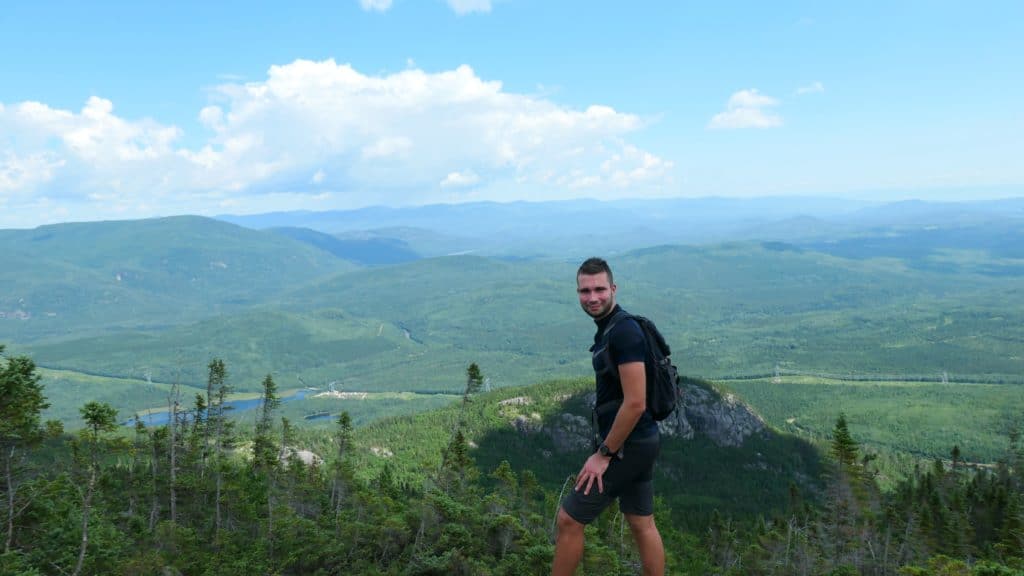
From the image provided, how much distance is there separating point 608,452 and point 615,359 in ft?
4.63

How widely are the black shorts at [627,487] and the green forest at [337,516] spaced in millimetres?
6738

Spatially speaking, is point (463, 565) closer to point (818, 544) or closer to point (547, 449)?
point (818, 544)

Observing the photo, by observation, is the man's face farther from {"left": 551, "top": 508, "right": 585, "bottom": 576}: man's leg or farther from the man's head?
{"left": 551, "top": 508, "right": 585, "bottom": 576}: man's leg

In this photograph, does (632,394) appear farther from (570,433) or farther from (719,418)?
(719,418)

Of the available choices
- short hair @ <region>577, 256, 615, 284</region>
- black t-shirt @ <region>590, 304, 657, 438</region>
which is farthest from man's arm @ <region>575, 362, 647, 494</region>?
short hair @ <region>577, 256, 615, 284</region>

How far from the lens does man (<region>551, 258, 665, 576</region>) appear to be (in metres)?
7.54

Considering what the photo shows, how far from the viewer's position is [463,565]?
A: 15086 millimetres

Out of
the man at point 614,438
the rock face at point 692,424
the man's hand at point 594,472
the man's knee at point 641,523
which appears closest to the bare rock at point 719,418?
the rock face at point 692,424

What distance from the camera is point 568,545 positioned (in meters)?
8.63

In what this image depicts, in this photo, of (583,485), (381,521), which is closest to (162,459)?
(381,521)

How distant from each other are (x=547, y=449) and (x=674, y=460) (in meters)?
30.0

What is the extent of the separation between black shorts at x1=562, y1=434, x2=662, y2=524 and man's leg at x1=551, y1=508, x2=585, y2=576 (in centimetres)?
12

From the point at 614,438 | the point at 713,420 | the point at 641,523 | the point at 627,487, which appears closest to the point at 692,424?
the point at 713,420

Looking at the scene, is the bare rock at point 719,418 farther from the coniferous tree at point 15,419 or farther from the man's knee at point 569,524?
the man's knee at point 569,524
